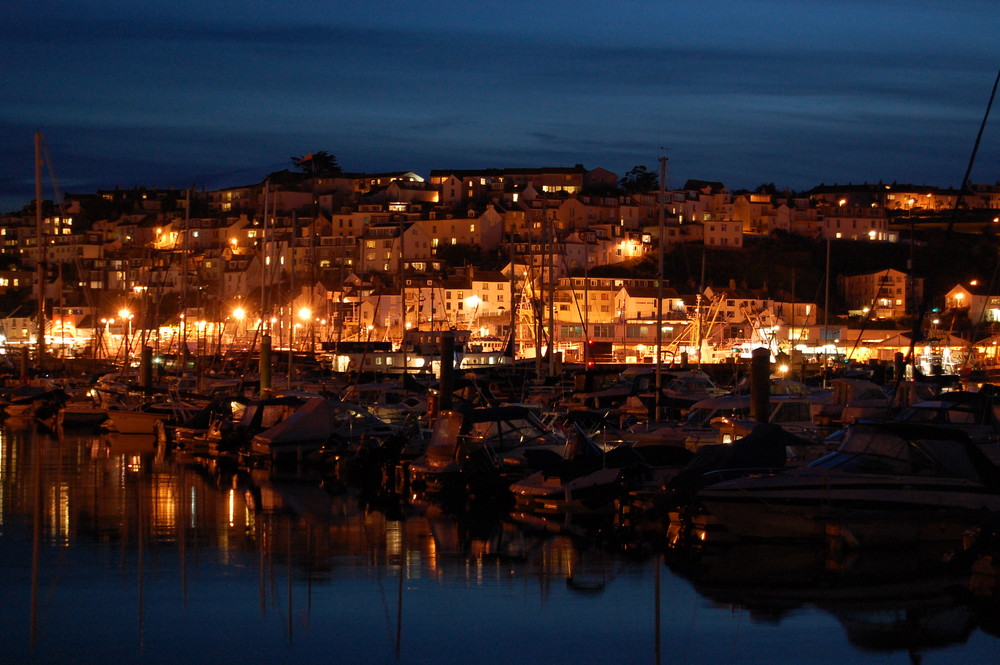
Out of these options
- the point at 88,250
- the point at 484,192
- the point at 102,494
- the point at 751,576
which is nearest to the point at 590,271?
the point at 484,192

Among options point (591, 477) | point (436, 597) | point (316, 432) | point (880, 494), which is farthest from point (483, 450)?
point (436, 597)

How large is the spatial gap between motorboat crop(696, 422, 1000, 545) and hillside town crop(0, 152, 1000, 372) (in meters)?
35.5

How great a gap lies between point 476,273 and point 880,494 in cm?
7980

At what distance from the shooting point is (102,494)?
23391 mm

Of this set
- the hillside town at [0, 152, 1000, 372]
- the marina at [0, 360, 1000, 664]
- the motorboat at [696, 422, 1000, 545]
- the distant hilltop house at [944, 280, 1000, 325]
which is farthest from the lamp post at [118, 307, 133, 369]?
the distant hilltop house at [944, 280, 1000, 325]

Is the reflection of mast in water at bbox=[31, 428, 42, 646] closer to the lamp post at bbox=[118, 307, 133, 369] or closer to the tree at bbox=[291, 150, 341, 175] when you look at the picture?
the lamp post at bbox=[118, 307, 133, 369]

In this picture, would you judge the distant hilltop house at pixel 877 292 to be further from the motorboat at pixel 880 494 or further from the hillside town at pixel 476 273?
the motorboat at pixel 880 494

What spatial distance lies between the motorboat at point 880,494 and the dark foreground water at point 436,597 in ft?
1.24

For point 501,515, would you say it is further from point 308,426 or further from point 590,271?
point 590,271

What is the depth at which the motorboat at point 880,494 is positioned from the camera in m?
16.6

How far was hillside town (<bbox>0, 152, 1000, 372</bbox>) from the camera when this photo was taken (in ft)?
236

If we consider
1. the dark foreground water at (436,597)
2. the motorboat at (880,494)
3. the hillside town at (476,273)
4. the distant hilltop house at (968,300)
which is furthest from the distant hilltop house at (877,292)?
the dark foreground water at (436,597)

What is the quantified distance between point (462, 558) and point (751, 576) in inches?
156

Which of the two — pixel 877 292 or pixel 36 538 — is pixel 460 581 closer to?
pixel 36 538
